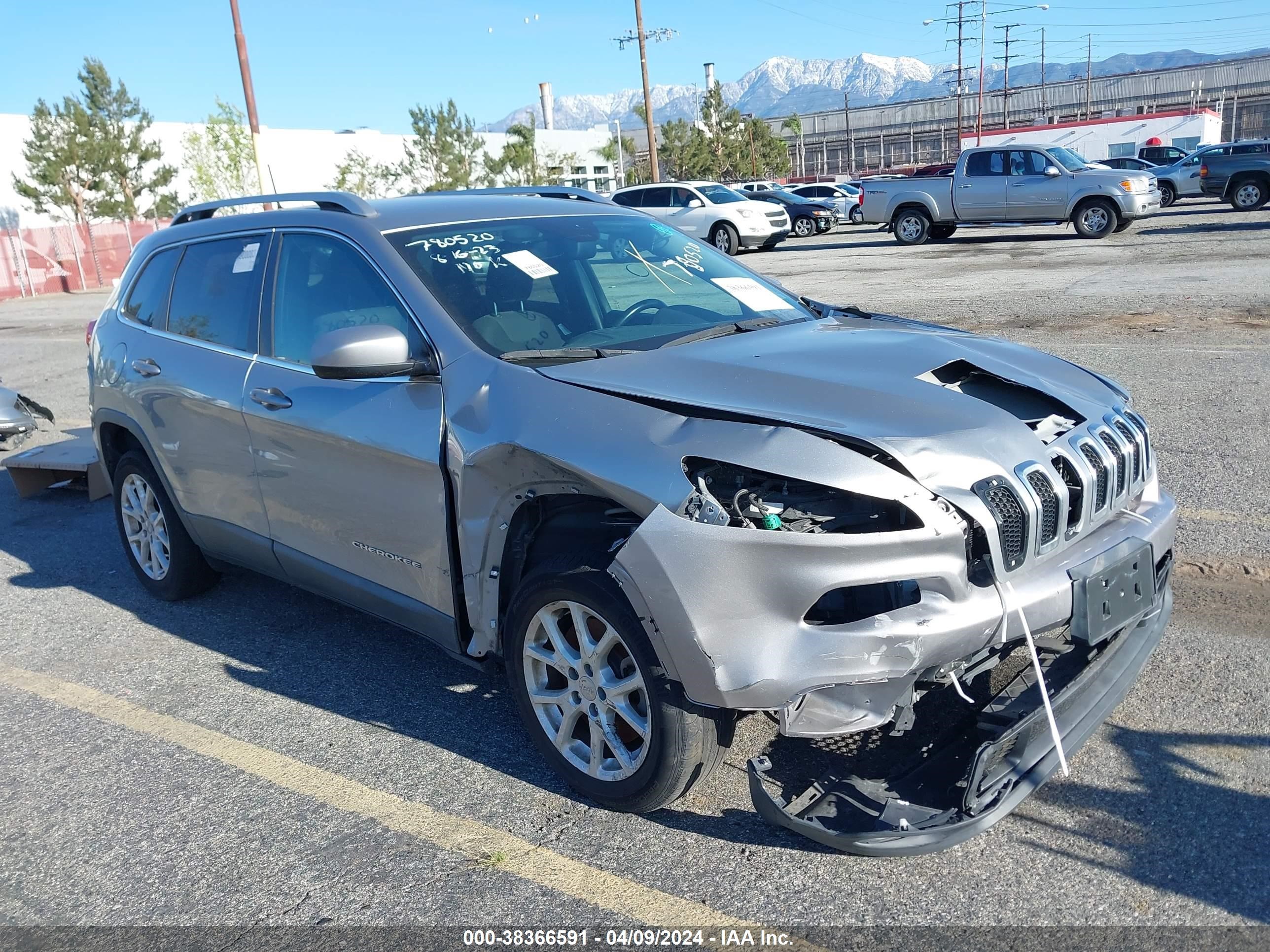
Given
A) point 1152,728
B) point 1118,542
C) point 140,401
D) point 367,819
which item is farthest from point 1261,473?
point 140,401

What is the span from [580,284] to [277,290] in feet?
4.19

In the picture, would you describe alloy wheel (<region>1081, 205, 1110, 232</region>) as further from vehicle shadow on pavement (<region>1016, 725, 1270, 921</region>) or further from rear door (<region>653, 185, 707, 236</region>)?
vehicle shadow on pavement (<region>1016, 725, 1270, 921</region>)

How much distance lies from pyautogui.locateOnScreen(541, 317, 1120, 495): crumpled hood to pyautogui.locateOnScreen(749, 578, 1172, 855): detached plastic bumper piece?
2.21 feet

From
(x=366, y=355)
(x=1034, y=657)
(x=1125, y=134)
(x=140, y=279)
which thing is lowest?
(x=1034, y=657)

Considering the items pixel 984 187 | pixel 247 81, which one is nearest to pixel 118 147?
pixel 247 81

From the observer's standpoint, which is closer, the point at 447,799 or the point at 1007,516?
the point at 1007,516

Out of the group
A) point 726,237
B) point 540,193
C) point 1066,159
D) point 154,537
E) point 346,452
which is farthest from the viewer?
point 726,237

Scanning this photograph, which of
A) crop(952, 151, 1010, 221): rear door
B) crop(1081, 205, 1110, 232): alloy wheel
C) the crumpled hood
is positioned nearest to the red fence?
crop(952, 151, 1010, 221): rear door

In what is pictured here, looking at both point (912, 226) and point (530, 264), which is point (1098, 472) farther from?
point (912, 226)

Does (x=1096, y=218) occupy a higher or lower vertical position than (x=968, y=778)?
higher

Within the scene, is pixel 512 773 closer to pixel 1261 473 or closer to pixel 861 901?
pixel 861 901

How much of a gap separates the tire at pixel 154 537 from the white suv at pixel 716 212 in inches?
783

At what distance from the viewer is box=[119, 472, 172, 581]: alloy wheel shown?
536cm

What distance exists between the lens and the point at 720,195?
2603cm
